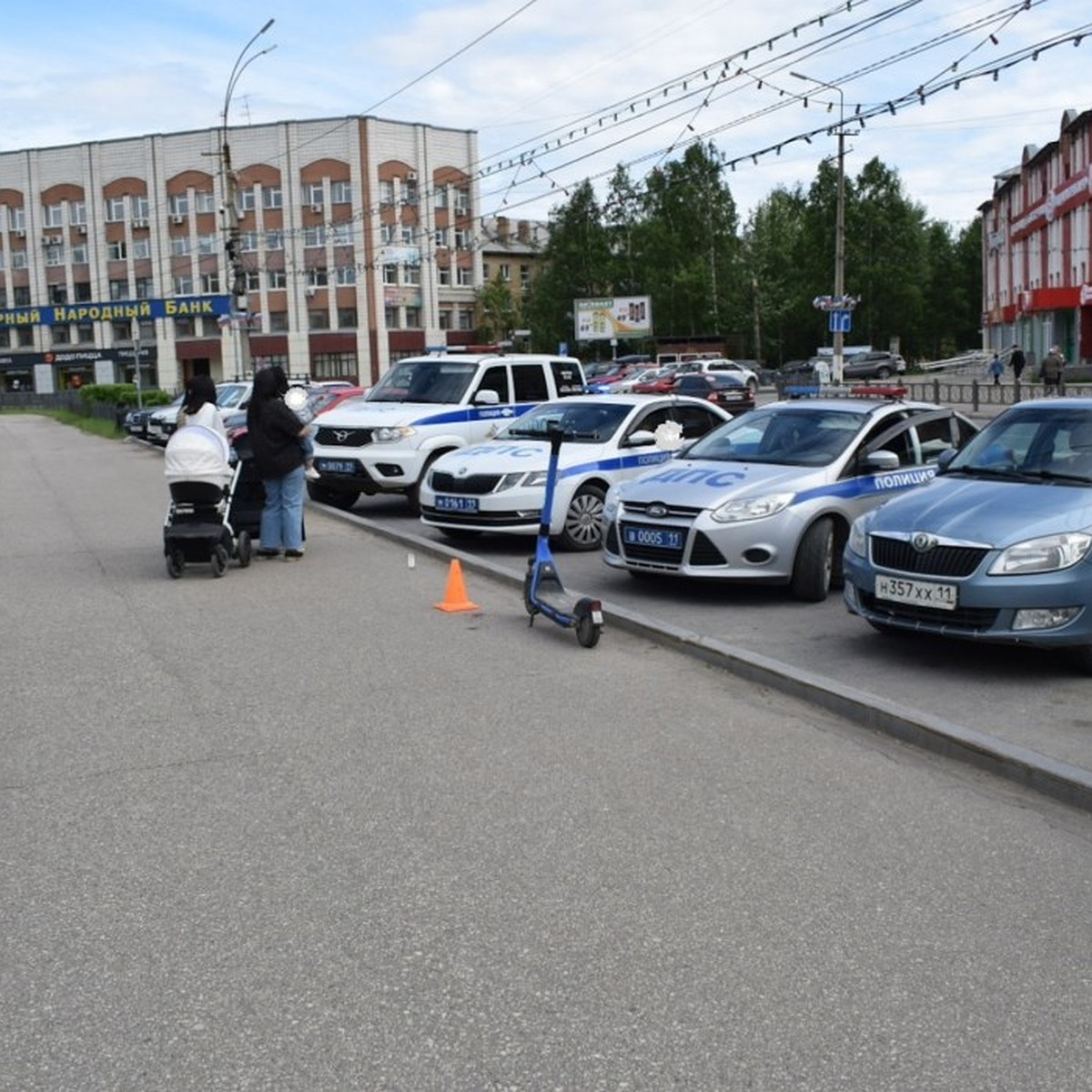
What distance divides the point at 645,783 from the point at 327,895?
177cm

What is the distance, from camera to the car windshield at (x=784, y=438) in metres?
11.4

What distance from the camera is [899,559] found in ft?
27.5

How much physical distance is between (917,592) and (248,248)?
279 ft

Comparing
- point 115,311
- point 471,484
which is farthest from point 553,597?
point 115,311

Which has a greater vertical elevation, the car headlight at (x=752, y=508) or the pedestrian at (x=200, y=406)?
the pedestrian at (x=200, y=406)

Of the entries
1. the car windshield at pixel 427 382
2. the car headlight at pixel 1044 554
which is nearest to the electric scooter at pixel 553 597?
the car headlight at pixel 1044 554

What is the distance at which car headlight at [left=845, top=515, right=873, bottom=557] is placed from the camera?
8703 mm

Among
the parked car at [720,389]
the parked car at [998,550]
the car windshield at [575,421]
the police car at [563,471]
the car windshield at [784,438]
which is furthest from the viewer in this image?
the parked car at [720,389]

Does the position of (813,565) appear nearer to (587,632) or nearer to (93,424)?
(587,632)

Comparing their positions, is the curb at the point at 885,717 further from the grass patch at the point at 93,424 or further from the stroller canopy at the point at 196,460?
the grass patch at the point at 93,424

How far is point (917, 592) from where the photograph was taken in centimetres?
821

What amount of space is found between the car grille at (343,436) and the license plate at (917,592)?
33.2ft

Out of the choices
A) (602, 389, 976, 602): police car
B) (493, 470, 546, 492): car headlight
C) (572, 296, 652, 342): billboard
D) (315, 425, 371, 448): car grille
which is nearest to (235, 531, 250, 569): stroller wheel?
(493, 470, 546, 492): car headlight

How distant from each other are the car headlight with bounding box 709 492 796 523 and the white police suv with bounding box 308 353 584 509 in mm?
6854
